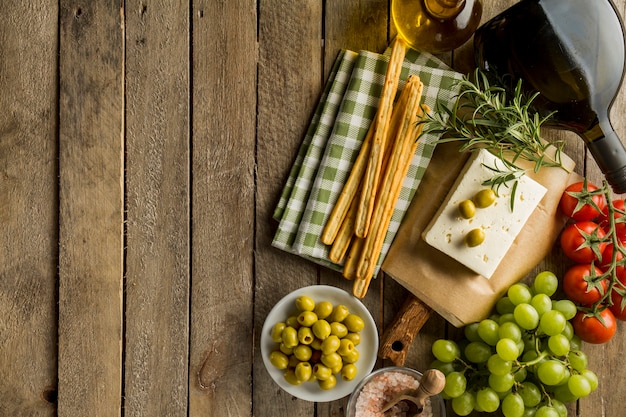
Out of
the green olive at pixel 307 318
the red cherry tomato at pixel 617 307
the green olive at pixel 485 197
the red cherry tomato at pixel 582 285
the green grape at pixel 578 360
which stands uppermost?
the green olive at pixel 485 197

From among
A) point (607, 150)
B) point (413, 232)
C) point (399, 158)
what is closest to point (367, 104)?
point (399, 158)

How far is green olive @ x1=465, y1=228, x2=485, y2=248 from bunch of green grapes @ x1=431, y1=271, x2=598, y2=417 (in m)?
0.12

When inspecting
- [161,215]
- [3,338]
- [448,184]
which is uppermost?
[448,184]

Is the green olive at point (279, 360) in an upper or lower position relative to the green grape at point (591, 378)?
lower

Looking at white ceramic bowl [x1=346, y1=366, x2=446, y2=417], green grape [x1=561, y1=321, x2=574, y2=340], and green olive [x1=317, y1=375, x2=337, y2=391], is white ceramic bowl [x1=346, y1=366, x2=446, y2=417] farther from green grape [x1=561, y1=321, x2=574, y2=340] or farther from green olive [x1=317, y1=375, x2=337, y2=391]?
green grape [x1=561, y1=321, x2=574, y2=340]

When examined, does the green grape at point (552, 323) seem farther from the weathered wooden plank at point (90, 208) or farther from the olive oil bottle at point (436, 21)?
the weathered wooden plank at point (90, 208)

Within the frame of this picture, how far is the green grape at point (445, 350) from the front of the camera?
1.12 metres

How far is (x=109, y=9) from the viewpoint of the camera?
45.4 inches

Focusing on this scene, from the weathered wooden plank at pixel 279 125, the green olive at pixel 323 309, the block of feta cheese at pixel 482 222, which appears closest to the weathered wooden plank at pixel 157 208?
the weathered wooden plank at pixel 279 125

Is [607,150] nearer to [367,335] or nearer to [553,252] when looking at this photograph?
[553,252]

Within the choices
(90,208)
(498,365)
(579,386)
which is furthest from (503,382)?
(90,208)

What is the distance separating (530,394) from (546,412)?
0.13 feet

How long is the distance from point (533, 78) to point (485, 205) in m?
0.23

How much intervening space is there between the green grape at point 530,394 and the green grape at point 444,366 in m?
0.12
